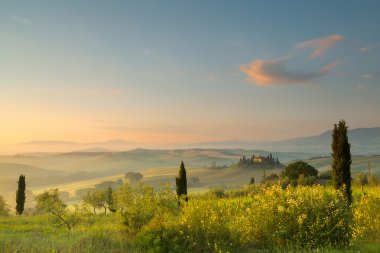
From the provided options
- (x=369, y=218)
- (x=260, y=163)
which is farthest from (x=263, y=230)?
(x=260, y=163)

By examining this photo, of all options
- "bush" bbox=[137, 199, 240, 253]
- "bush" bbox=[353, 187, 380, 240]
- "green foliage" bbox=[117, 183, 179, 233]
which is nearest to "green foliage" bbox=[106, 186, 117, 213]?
"green foliage" bbox=[117, 183, 179, 233]

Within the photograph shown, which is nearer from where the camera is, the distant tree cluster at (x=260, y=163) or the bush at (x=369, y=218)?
the bush at (x=369, y=218)

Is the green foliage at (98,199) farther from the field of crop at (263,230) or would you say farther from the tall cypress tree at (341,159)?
the field of crop at (263,230)

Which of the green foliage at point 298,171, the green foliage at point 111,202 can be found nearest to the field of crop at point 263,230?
the green foliage at point 111,202

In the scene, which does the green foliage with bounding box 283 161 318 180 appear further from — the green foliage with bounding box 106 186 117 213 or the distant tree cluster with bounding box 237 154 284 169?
the distant tree cluster with bounding box 237 154 284 169

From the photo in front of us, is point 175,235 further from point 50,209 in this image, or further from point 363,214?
point 50,209

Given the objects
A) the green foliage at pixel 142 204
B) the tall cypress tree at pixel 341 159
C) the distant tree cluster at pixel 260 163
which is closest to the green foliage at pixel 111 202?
the green foliage at pixel 142 204

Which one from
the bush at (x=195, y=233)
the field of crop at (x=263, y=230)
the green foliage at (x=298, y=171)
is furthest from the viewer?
the green foliage at (x=298, y=171)

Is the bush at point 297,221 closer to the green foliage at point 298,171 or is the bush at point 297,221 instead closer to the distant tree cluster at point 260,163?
the green foliage at point 298,171

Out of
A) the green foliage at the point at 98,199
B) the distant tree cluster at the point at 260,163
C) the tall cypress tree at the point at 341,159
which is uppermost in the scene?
the tall cypress tree at the point at 341,159

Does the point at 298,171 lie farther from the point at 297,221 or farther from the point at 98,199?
the point at 297,221

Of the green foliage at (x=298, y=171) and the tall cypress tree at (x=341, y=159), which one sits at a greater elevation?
the tall cypress tree at (x=341, y=159)

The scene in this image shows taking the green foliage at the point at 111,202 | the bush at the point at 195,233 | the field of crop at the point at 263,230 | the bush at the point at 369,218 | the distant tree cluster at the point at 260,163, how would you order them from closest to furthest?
1. the field of crop at the point at 263,230
2. the bush at the point at 195,233
3. the bush at the point at 369,218
4. the green foliage at the point at 111,202
5. the distant tree cluster at the point at 260,163

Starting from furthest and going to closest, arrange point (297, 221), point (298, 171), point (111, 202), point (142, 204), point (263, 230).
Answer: point (298, 171) < point (111, 202) < point (142, 204) < point (263, 230) < point (297, 221)
